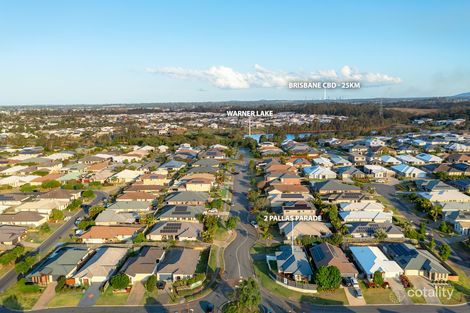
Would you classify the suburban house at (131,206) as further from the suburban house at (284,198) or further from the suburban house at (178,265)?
the suburban house at (284,198)

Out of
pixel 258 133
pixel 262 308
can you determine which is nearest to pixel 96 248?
pixel 262 308

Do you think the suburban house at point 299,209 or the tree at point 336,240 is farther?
the suburban house at point 299,209

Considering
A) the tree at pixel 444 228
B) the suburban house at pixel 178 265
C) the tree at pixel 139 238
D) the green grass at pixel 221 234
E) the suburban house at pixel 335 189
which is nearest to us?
the suburban house at pixel 178 265

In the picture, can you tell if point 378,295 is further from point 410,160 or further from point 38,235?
point 410,160

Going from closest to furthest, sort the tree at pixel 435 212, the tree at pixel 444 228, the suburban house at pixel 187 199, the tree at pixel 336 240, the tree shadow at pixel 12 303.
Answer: the tree shadow at pixel 12 303 < the tree at pixel 336 240 < the tree at pixel 444 228 < the tree at pixel 435 212 < the suburban house at pixel 187 199

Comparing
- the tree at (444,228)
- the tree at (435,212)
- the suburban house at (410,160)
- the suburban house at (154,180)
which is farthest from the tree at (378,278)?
the suburban house at (410,160)

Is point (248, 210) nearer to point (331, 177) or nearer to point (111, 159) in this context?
point (331, 177)
